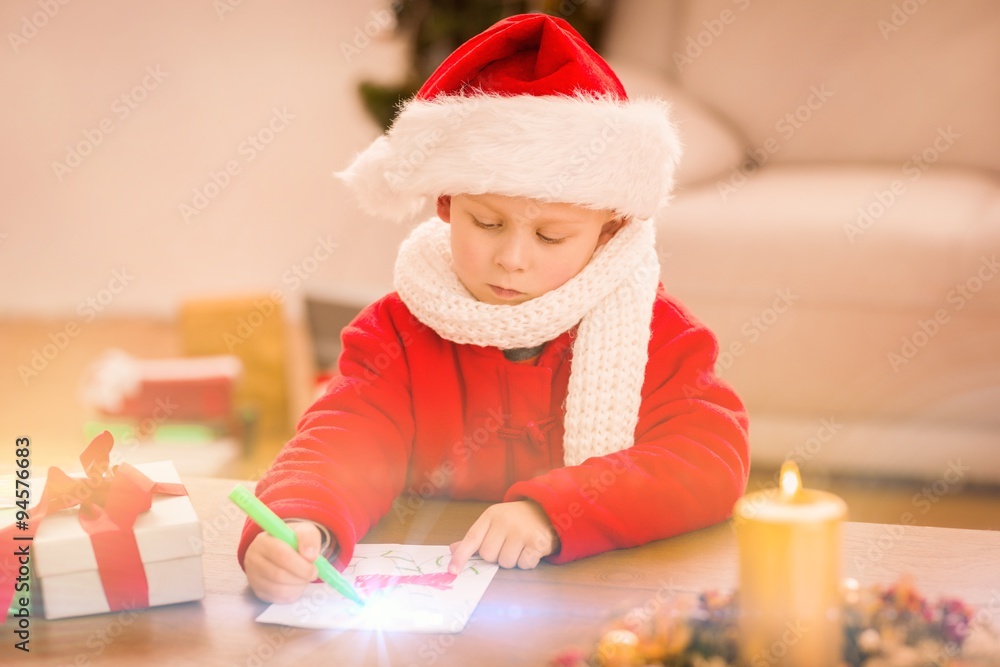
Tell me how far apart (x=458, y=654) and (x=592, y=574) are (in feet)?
0.50

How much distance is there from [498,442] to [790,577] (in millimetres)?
476

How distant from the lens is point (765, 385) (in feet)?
5.60

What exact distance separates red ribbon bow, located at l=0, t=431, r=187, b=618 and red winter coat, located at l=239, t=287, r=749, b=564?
0.08 m

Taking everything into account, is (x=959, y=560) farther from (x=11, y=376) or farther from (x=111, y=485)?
(x=11, y=376)

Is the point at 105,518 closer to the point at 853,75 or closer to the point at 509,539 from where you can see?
the point at 509,539

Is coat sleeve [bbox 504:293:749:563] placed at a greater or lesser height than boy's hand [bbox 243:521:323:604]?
greater

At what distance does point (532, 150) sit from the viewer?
0.86m

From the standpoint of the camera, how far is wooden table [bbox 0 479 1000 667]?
631 mm

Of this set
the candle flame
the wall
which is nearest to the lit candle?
the candle flame

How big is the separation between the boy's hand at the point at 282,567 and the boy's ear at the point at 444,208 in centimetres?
40

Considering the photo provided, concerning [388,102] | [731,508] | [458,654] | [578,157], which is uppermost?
[388,102]

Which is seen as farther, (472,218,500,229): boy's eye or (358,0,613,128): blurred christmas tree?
(358,0,613,128): blurred christmas tree

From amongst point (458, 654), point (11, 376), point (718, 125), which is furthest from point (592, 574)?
point (11, 376)

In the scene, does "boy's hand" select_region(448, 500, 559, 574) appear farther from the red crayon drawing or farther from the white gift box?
the white gift box
